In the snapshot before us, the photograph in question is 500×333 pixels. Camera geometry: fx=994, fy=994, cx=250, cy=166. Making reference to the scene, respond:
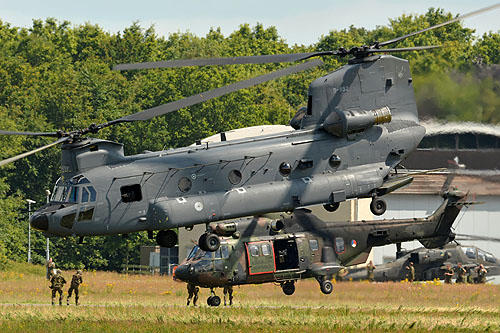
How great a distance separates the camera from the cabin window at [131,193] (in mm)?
31094

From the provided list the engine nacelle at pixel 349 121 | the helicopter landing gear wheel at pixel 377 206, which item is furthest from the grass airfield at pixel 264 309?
the engine nacelle at pixel 349 121

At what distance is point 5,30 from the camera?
129 metres

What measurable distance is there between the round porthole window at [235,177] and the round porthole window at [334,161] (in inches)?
136

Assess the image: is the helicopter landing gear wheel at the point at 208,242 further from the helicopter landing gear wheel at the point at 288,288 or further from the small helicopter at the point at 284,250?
the helicopter landing gear wheel at the point at 288,288

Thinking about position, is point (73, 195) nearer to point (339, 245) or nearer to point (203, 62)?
point (203, 62)

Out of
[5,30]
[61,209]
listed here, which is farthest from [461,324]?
[5,30]

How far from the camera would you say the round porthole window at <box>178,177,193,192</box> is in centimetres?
3170

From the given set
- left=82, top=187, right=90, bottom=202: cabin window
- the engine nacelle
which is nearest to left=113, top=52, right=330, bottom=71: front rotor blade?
the engine nacelle

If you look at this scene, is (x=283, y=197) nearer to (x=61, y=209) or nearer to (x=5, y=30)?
(x=61, y=209)

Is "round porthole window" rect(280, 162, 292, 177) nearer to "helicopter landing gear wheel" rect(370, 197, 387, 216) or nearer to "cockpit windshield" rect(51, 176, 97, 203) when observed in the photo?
"helicopter landing gear wheel" rect(370, 197, 387, 216)

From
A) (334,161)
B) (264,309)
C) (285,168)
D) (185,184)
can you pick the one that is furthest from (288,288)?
(185,184)

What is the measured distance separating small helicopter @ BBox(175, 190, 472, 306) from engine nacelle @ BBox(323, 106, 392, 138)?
7290mm

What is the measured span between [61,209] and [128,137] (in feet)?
177

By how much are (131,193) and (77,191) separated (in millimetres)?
1673
